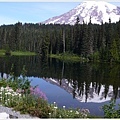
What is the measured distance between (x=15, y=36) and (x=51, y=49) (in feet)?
31.6

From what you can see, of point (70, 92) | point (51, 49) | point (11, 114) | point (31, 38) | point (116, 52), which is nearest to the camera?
point (11, 114)

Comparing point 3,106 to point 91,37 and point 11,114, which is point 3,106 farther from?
point 91,37

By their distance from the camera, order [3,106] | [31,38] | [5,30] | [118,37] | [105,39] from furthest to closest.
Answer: [31,38] → [5,30] → [105,39] → [118,37] → [3,106]

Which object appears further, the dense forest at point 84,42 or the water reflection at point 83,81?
the dense forest at point 84,42

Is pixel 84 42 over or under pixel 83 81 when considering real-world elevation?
over

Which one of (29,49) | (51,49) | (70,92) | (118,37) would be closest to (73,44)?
(51,49)

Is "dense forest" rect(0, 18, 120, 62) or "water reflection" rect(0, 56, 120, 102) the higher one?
"dense forest" rect(0, 18, 120, 62)

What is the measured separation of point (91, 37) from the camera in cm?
6469

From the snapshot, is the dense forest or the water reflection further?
the dense forest

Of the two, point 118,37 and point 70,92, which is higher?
point 118,37

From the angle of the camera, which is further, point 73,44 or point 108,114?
point 73,44

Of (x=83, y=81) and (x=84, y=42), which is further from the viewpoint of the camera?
(x=84, y=42)

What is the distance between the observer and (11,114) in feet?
21.1

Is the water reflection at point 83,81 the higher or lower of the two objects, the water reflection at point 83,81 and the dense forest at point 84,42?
the lower
